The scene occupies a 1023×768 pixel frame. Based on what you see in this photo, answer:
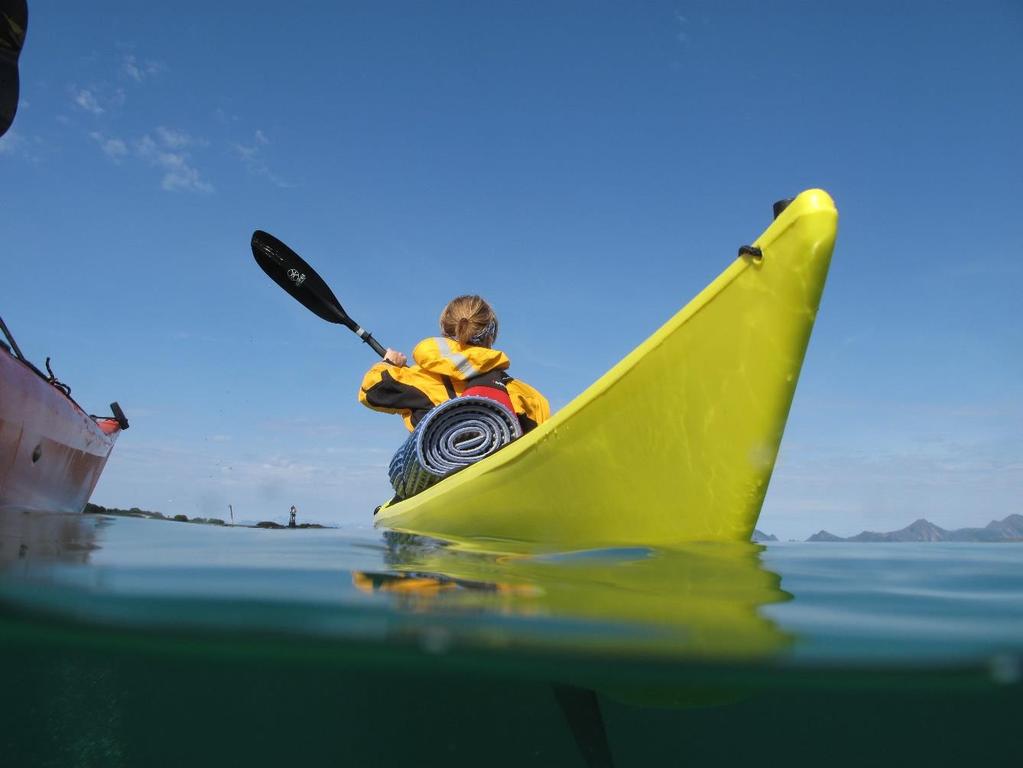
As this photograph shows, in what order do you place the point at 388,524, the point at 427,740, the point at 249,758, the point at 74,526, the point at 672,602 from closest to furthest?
the point at 672,602, the point at 74,526, the point at 388,524, the point at 427,740, the point at 249,758

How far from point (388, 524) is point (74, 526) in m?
1.78

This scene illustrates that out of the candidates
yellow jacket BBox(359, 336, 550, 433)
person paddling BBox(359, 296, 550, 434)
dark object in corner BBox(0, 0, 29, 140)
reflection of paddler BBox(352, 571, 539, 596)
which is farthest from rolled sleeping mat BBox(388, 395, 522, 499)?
dark object in corner BBox(0, 0, 29, 140)

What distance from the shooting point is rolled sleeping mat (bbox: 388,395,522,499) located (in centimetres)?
385

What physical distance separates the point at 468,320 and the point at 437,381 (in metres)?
0.46

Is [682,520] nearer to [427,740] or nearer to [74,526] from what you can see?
[74,526]

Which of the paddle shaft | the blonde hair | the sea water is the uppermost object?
the paddle shaft

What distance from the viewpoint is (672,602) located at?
185 cm

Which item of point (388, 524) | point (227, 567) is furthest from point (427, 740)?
point (227, 567)

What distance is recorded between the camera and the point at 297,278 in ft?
21.4

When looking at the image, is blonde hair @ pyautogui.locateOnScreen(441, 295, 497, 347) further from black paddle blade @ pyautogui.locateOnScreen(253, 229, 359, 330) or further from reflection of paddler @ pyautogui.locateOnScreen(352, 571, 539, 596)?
reflection of paddler @ pyautogui.locateOnScreen(352, 571, 539, 596)

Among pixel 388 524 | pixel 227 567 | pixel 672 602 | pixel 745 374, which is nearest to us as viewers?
pixel 672 602

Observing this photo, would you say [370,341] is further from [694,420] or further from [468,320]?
[694,420]

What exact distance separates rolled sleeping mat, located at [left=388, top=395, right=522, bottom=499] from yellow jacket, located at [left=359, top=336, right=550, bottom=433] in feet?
1.32

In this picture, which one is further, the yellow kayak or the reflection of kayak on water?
the yellow kayak
